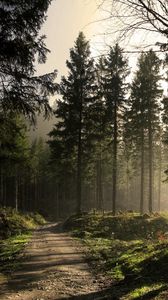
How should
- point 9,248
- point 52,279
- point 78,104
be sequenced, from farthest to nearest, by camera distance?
point 78,104, point 9,248, point 52,279

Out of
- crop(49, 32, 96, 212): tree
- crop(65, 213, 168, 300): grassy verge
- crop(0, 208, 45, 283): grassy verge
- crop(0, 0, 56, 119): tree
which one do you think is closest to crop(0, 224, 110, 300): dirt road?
crop(0, 208, 45, 283): grassy verge

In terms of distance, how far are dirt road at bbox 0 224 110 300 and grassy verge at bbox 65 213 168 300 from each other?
535mm

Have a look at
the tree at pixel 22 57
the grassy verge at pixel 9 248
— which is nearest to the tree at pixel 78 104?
the grassy verge at pixel 9 248

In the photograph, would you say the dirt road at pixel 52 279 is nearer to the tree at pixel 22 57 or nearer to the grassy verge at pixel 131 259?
the grassy verge at pixel 131 259

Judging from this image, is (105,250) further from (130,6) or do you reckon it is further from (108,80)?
(108,80)

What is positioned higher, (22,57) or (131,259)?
(22,57)

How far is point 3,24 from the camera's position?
16031 millimetres

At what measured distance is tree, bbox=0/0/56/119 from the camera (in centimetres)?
1606

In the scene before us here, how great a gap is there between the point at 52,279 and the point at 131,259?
3.46m

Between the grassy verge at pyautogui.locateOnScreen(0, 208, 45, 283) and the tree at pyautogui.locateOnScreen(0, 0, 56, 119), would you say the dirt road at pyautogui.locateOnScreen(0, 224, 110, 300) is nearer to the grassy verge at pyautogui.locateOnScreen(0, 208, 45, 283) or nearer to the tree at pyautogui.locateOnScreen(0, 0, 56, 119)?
the grassy verge at pyautogui.locateOnScreen(0, 208, 45, 283)

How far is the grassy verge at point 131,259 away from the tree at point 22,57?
6510 millimetres

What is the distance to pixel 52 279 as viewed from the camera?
12.6 metres

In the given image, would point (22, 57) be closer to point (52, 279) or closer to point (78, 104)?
point (52, 279)

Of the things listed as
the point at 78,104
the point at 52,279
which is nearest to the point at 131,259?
the point at 52,279
